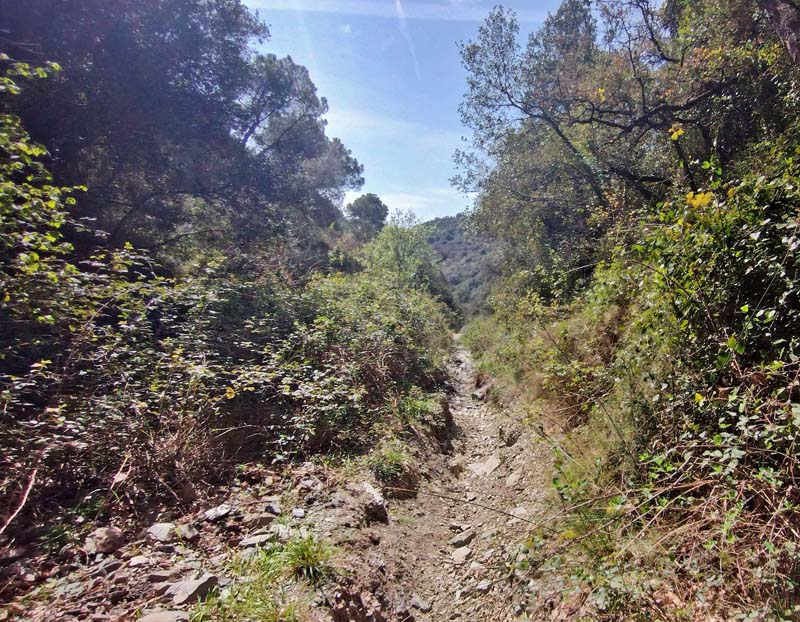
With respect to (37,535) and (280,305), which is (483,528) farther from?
(280,305)

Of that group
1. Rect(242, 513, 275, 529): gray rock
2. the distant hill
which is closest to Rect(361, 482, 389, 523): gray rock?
Rect(242, 513, 275, 529): gray rock

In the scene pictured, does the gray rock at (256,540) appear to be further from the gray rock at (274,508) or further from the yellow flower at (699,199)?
the yellow flower at (699,199)

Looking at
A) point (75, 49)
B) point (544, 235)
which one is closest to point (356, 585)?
point (75, 49)

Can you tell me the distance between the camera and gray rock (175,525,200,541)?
272cm

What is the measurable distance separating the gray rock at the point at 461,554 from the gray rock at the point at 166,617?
2168 mm

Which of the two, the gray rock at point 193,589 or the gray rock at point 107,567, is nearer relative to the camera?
the gray rock at point 193,589

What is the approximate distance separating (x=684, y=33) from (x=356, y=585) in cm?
989

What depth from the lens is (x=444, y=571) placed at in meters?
3.11

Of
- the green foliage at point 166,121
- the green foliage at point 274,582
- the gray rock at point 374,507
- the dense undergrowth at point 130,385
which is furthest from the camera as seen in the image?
the green foliage at point 166,121

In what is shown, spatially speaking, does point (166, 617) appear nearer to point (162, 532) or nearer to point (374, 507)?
point (162, 532)

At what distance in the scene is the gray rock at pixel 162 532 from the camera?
265 cm

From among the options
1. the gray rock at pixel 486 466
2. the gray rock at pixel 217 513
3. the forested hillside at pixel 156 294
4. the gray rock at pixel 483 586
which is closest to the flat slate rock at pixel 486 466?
the gray rock at pixel 486 466

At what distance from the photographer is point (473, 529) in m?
3.57

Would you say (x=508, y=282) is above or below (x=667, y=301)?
above
